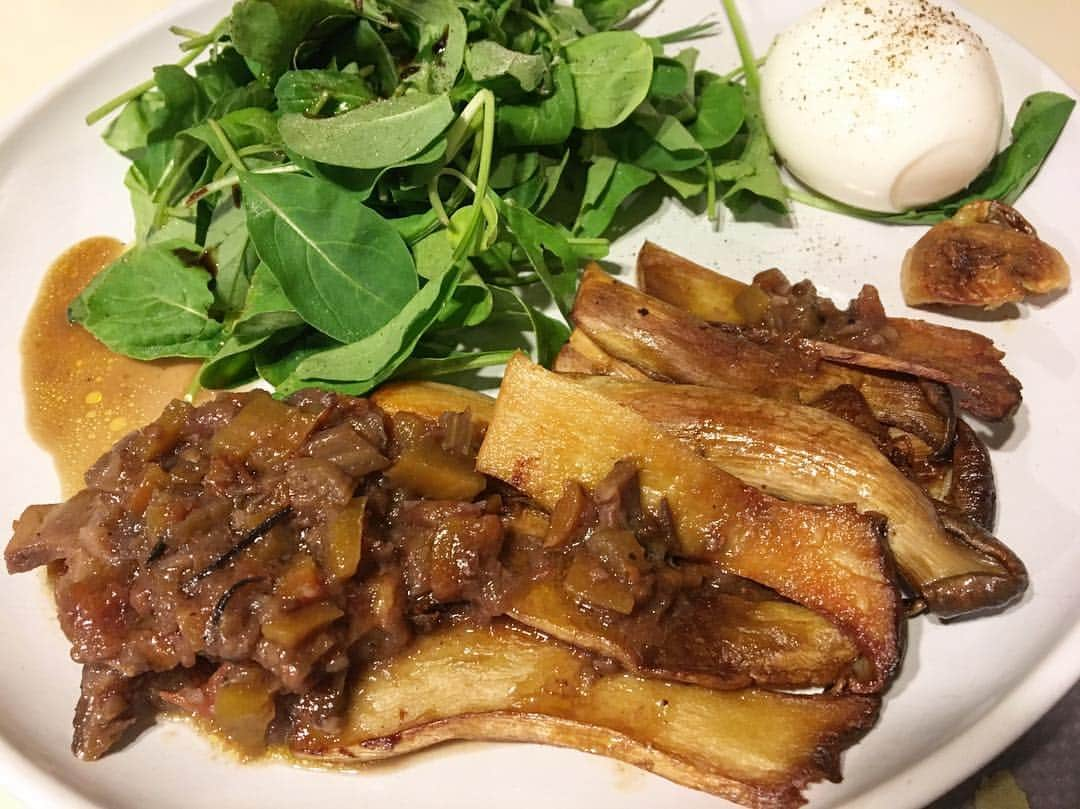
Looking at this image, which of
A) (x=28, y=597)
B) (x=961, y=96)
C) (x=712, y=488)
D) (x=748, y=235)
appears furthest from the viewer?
(x=748, y=235)

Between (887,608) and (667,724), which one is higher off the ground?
(887,608)

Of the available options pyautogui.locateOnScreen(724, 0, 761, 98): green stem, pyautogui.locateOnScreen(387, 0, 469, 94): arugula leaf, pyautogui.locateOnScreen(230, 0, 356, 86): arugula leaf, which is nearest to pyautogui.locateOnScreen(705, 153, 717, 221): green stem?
pyautogui.locateOnScreen(724, 0, 761, 98): green stem

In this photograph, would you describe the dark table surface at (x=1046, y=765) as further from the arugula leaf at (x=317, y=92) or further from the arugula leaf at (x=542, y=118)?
the arugula leaf at (x=317, y=92)

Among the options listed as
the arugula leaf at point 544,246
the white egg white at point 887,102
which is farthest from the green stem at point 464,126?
the white egg white at point 887,102

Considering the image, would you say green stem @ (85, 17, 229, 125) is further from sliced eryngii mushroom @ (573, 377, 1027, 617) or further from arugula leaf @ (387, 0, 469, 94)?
sliced eryngii mushroom @ (573, 377, 1027, 617)

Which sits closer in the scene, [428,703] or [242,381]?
[428,703]

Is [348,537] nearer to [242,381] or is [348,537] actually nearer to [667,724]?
[667,724]

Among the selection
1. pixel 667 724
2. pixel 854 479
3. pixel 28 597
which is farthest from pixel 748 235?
pixel 28 597
